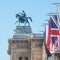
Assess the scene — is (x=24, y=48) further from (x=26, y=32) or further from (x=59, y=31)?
(x=59, y=31)

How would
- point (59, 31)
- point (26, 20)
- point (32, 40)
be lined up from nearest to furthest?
point (59, 31) < point (32, 40) < point (26, 20)

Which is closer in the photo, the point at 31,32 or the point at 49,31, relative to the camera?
the point at 49,31

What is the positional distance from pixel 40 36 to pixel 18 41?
5.45 meters

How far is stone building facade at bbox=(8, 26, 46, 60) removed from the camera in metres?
118

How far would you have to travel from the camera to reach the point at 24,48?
12081cm

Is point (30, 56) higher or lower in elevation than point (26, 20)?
lower

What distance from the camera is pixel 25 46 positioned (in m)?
121

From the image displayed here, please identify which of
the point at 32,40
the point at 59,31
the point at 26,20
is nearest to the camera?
→ the point at 59,31

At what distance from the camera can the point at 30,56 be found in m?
121

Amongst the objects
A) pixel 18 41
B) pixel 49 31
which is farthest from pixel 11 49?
pixel 49 31

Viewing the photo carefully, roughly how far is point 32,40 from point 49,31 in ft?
99.9

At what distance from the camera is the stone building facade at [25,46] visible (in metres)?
118

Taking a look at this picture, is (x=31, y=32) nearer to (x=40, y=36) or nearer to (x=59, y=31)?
(x=40, y=36)

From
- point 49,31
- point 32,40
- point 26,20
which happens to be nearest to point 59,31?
point 49,31
